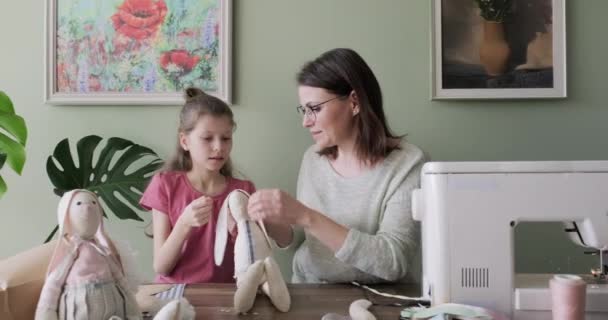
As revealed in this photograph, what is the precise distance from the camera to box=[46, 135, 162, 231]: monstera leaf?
4.92 ft

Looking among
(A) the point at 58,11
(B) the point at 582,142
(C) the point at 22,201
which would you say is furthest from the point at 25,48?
(B) the point at 582,142

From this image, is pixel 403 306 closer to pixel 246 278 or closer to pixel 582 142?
pixel 246 278

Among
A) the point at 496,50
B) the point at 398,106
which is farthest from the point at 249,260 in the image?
the point at 496,50

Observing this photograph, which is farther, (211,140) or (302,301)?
(211,140)

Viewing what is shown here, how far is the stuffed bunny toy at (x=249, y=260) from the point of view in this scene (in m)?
0.95

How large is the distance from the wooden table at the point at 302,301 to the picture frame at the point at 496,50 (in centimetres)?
74

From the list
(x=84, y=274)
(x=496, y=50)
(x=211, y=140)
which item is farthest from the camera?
(x=496, y=50)

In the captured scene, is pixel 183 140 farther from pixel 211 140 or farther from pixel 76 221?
pixel 76 221

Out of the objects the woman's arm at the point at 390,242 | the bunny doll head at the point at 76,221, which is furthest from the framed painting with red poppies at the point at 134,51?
the bunny doll head at the point at 76,221

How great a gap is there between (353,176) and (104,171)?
2.37 feet

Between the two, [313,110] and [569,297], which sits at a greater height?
[313,110]

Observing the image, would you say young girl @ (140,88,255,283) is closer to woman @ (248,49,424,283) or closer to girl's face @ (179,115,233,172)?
girl's face @ (179,115,233,172)

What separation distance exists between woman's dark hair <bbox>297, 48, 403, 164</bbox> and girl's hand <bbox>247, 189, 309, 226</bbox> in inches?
12.4

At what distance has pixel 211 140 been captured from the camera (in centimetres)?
131
